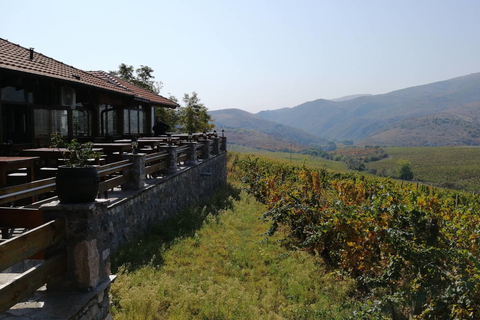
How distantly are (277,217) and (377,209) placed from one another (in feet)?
14.1

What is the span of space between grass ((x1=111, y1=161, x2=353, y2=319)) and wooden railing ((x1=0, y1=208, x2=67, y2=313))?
2201mm

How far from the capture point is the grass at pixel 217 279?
6204mm

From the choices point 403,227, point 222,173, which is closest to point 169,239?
point 403,227

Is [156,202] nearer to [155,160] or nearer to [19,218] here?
[155,160]

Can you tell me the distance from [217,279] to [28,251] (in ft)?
16.7

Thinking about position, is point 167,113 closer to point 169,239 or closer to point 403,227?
point 169,239

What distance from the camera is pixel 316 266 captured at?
9336mm

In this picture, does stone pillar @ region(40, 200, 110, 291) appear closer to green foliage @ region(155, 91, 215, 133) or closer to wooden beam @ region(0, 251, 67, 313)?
wooden beam @ region(0, 251, 67, 313)

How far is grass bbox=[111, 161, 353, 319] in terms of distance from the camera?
6.20 m

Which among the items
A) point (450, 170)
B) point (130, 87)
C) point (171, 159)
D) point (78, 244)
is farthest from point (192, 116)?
point (450, 170)

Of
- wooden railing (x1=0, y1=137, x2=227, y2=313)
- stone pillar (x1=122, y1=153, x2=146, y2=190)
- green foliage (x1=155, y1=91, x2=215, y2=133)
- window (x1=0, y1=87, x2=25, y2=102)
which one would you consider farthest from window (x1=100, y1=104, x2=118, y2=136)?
green foliage (x1=155, y1=91, x2=215, y2=133)

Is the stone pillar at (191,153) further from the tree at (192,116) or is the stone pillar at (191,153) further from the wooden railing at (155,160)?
the tree at (192,116)

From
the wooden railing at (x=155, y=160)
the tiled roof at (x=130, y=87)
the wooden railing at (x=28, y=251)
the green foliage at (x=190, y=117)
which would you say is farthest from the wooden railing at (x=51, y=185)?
the green foliage at (x=190, y=117)

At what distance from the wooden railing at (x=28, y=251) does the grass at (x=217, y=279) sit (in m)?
2.20
